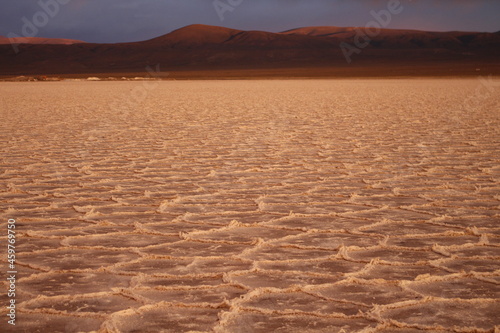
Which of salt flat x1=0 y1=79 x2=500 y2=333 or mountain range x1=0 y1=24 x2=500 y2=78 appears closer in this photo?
salt flat x1=0 y1=79 x2=500 y2=333

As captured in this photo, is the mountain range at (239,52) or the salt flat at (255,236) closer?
the salt flat at (255,236)

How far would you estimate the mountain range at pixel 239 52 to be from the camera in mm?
52719

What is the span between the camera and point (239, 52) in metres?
63.0

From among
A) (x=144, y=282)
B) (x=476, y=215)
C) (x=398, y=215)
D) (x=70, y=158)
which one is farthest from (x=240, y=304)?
(x=70, y=158)

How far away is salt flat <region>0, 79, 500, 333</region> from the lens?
5.27ft

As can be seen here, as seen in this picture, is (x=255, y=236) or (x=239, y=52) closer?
(x=255, y=236)

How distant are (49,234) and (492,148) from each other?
12.7 ft

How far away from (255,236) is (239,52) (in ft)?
204

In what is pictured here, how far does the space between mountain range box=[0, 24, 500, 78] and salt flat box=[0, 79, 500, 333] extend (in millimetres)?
44264

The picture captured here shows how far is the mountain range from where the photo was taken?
52719 mm

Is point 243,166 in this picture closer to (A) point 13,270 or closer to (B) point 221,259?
(B) point 221,259

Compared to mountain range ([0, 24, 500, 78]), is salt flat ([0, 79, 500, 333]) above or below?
below

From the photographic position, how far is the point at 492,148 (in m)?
4.79

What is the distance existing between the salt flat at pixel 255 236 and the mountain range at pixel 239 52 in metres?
44.3
